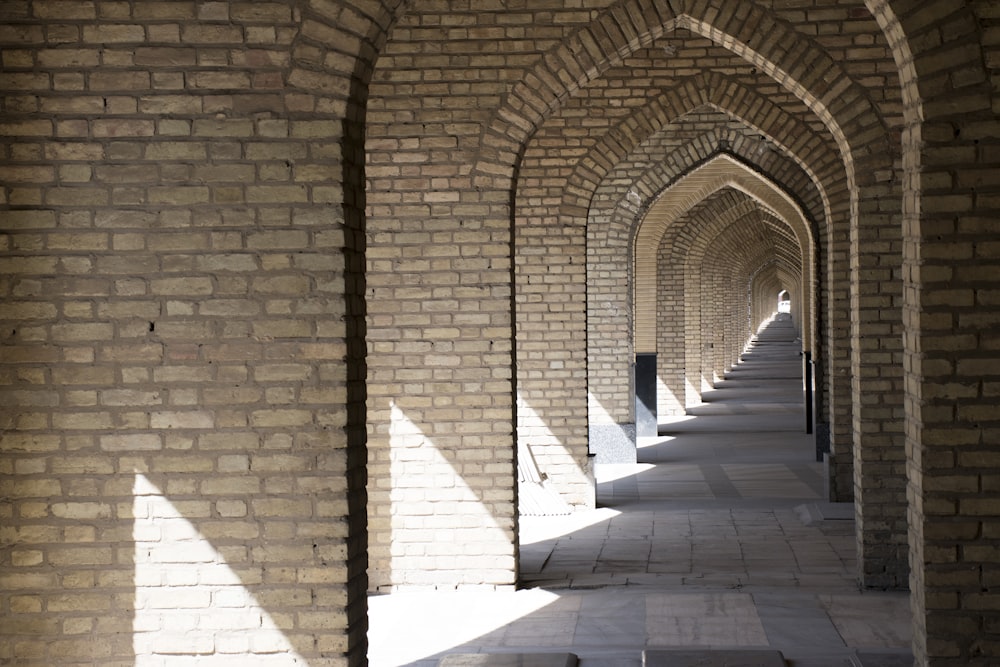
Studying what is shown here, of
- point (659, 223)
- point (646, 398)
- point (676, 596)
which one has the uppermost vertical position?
point (659, 223)

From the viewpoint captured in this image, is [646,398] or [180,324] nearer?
[180,324]

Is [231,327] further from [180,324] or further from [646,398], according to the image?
[646,398]

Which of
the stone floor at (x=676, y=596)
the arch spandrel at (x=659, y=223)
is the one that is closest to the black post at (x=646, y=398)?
the arch spandrel at (x=659, y=223)

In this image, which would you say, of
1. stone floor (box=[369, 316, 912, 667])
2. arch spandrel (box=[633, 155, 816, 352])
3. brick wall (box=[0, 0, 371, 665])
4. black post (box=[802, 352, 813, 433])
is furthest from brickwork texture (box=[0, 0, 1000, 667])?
arch spandrel (box=[633, 155, 816, 352])

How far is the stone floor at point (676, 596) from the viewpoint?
259 inches

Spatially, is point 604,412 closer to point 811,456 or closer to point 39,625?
point 811,456

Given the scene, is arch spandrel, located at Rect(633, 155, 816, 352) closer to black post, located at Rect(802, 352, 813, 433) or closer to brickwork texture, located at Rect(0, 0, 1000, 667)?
black post, located at Rect(802, 352, 813, 433)

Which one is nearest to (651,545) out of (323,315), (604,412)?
(604,412)

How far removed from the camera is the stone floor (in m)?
6.59

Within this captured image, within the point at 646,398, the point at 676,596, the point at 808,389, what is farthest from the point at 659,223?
the point at 676,596

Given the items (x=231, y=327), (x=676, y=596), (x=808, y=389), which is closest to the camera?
(x=231, y=327)

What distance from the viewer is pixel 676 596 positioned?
7918mm

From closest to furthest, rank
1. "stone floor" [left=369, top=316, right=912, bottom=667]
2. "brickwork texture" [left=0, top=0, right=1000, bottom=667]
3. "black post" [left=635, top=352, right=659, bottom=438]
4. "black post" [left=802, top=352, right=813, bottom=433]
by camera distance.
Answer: "brickwork texture" [left=0, top=0, right=1000, bottom=667], "stone floor" [left=369, top=316, right=912, bottom=667], "black post" [left=802, top=352, right=813, bottom=433], "black post" [left=635, top=352, right=659, bottom=438]

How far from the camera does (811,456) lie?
1573cm
